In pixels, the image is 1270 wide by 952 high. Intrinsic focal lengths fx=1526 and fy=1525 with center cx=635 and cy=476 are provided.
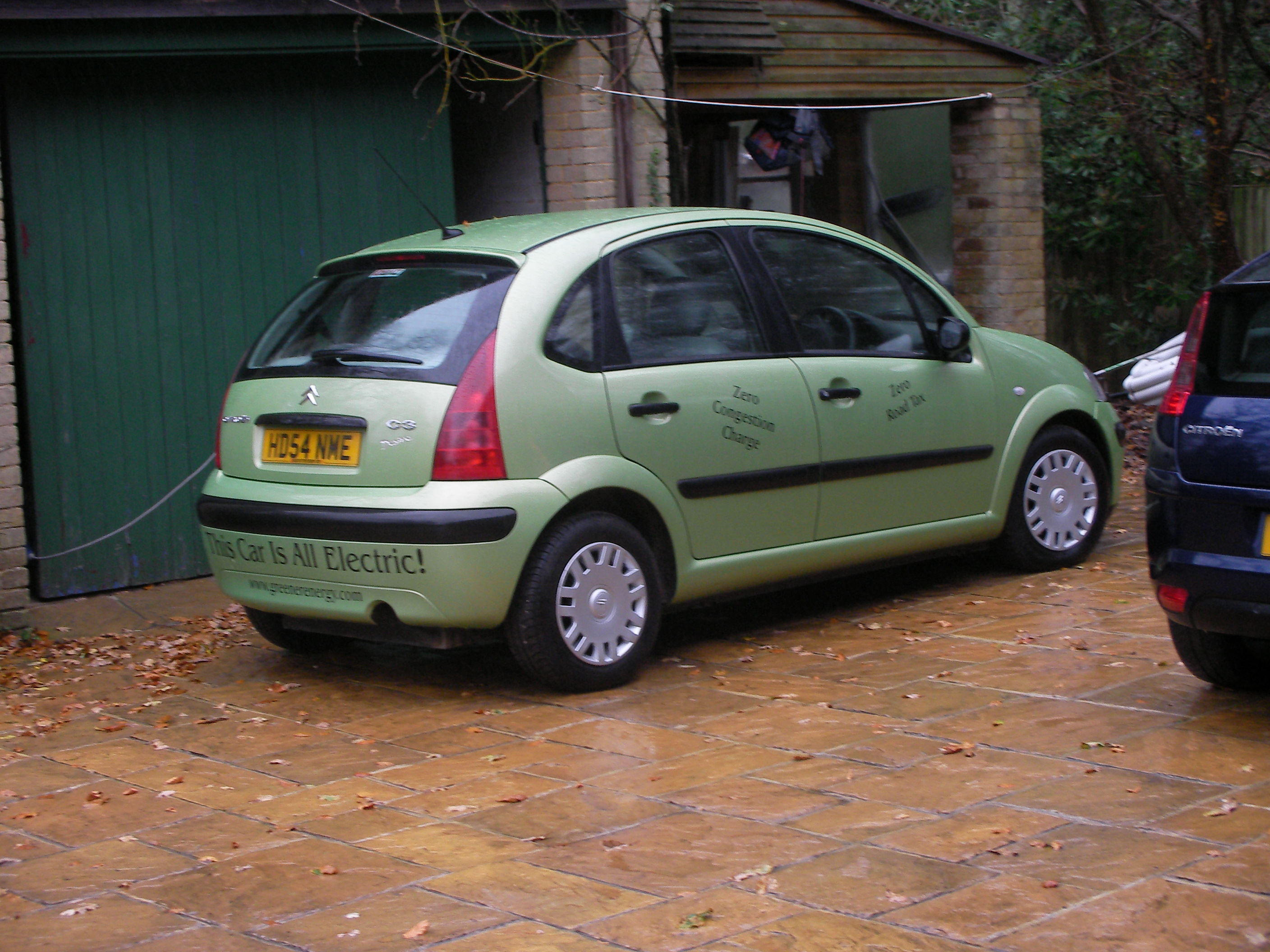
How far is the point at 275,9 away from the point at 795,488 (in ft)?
12.2

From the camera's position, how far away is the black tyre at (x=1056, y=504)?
A: 718 cm

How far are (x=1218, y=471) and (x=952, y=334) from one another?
2.17 m

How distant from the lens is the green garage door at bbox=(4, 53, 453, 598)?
744cm

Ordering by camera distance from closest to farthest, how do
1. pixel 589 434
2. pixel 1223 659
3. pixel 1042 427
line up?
1. pixel 1223 659
2. pixel 589 434
3. pixel 1042 427

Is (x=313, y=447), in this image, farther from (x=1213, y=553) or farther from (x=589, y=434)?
(x=1213, y=553)

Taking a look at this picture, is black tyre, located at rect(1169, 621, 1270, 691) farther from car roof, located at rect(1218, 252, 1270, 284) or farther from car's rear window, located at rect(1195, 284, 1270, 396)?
car roof, located at rect(1218, 252, 1270, 284)

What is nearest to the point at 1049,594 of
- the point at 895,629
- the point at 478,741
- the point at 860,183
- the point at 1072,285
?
the point at 895,629

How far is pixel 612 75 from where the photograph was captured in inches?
362

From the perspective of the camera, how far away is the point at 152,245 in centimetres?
776

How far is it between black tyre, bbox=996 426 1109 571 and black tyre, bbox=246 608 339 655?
3.17 meters

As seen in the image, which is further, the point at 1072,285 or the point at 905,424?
the point at 1072,285

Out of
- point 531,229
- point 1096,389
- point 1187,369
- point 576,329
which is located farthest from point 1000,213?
point 1187,369

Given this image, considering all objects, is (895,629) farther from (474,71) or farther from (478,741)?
(474,71)

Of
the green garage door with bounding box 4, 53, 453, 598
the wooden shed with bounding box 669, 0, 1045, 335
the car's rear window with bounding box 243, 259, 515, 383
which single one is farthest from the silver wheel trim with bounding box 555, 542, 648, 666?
the wooden shed with bounding box 669, 0, 1045, 335
